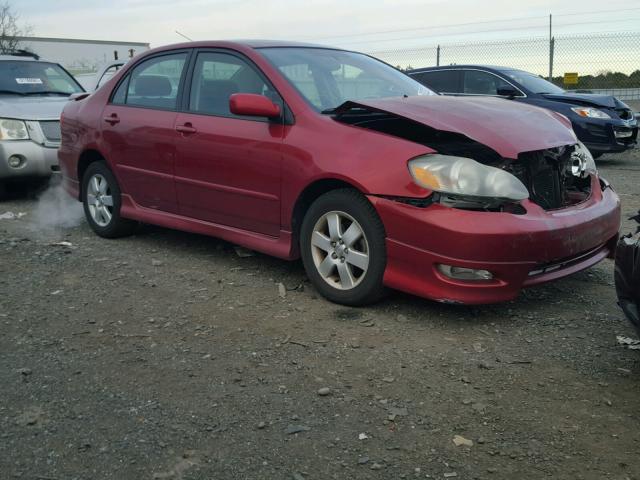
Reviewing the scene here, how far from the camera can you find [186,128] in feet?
16.0

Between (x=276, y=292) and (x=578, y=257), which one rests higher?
(x=578, y=257)

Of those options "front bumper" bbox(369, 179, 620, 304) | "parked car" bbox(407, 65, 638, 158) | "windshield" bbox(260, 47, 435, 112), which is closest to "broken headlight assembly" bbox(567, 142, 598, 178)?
"front bumper" bbox(369, 179, 620, 304)

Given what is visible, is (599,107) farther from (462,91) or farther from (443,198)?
(443,198)

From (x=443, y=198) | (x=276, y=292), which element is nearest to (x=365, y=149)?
(x=443, y=198)

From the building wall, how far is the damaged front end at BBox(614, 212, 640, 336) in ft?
71.2

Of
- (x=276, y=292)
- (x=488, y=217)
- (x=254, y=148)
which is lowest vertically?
(x=276, y=292)

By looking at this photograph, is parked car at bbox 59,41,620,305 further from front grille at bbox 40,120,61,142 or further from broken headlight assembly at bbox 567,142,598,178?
front grille at bbox 40,120,61,142

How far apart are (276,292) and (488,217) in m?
1.50

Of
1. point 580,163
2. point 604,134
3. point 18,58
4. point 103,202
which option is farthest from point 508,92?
point 18,58

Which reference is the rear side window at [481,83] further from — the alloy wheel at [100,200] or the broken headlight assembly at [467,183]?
the broken headlight assembly at [467,183]

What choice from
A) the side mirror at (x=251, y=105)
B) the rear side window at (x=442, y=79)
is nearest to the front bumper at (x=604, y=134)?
the rear side window at (x=442, y=79)

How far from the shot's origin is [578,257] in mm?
3975

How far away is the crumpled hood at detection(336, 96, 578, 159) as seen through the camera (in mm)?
3779

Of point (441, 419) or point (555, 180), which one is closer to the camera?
point (441, 419)
